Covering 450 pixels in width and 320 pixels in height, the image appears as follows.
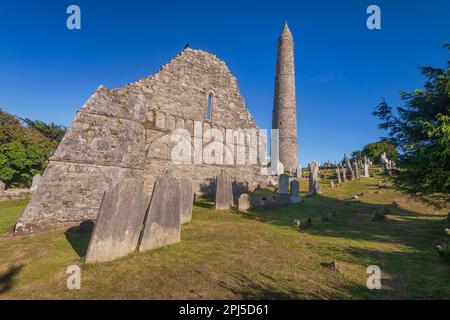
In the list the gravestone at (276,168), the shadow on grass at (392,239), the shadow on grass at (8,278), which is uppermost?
the gravestone at (276,168)

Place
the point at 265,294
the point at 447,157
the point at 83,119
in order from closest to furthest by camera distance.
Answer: the point at 265,294
the point at 447,157
the point at 83,119

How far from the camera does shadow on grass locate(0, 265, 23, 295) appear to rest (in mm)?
3930

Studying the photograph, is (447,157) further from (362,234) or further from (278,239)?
(278,239)

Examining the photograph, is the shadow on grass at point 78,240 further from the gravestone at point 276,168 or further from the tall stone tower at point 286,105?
the tall stone tower at point 286,105

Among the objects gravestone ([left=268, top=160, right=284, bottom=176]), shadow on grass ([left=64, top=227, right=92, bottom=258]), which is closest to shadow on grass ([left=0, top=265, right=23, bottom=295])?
shadow on grass ([left=64, top=227, right=92, bottom=258])

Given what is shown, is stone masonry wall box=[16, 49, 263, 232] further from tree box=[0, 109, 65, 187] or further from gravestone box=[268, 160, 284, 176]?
tree box=[0, 109, 65, 187]

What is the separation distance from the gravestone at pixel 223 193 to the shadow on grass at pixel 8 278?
303 inches

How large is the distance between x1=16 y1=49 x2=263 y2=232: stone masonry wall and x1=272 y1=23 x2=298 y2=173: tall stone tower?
54.7 feet

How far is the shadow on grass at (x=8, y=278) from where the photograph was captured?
393cm

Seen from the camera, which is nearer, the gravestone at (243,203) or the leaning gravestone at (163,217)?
the leaning gravestone at (163,217)

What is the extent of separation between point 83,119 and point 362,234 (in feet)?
38.1

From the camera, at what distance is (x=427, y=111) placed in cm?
805

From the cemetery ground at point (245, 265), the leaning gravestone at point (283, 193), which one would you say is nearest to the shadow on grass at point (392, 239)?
the cemetery ground at point (245, 265)
